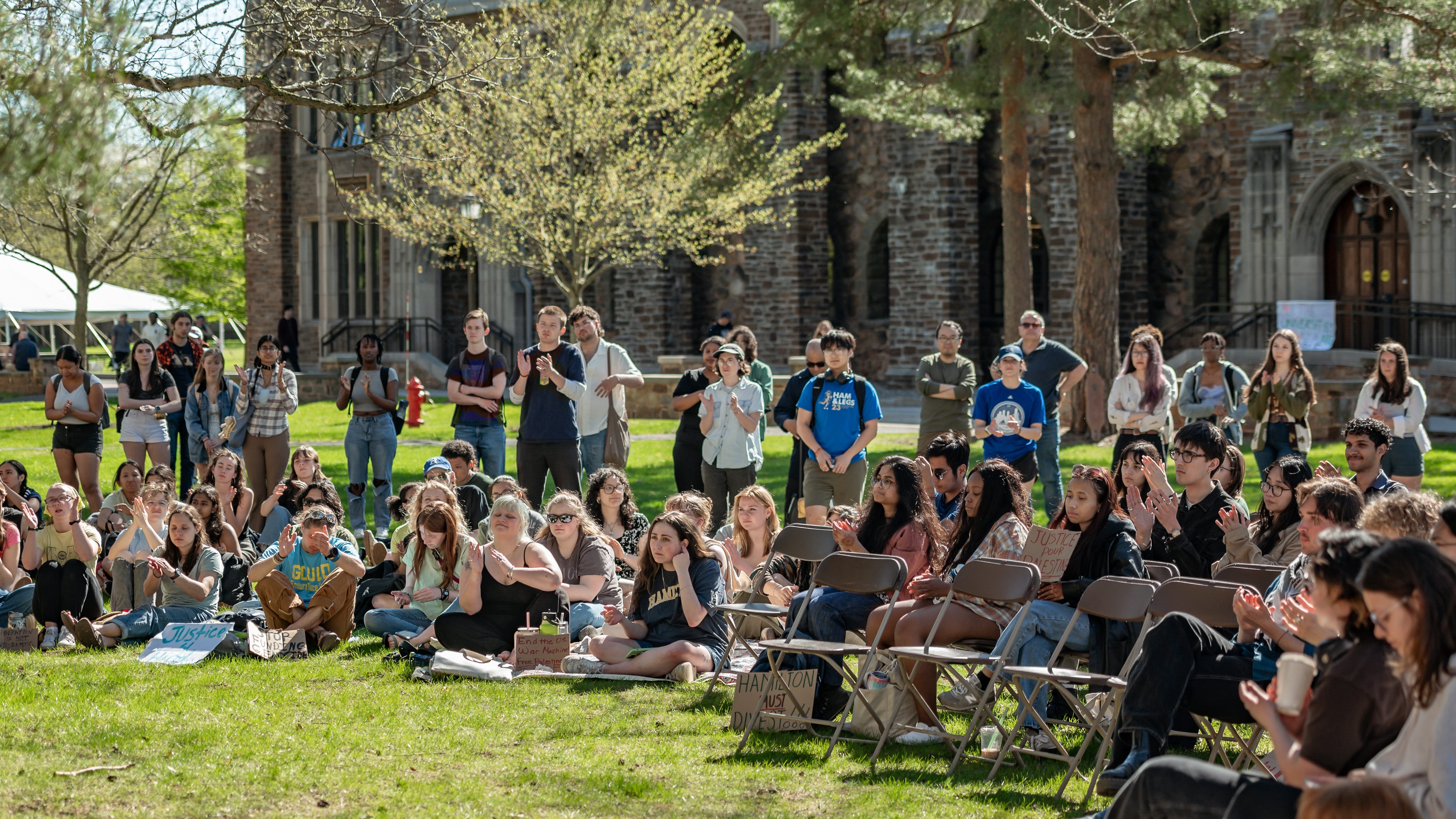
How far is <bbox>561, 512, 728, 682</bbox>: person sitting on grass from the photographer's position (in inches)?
314

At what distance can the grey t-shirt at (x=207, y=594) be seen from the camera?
9156 millimetres

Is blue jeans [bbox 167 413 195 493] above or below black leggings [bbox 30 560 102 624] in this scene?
above

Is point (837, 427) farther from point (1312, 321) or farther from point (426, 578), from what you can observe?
point (1312, 321)

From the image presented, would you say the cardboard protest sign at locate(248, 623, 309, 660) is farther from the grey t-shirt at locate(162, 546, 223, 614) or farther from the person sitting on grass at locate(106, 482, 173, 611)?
the person sitting on grass at locate(106, 482, 173, 611)

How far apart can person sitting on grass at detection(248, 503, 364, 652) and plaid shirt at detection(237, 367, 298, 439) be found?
3.61 meters

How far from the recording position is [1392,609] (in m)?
3.80

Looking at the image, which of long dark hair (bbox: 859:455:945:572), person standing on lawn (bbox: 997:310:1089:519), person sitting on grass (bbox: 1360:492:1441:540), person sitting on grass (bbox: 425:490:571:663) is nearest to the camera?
person sitting on grass (bbox: 1360:492:1441:540)

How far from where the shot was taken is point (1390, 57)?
19.4m

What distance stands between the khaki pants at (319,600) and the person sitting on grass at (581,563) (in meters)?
1.17

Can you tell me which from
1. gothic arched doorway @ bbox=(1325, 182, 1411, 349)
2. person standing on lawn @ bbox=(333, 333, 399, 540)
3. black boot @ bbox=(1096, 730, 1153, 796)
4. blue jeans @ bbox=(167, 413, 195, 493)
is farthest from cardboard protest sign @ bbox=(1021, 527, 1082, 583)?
gothic arched doorway @ bbox=(1325, 182, 1411, 349)

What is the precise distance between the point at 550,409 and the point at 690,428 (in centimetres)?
119

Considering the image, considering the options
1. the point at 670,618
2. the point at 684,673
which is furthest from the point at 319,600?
the point at 684,673

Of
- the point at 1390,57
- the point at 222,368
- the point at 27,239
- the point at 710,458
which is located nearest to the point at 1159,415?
the point at 710,458

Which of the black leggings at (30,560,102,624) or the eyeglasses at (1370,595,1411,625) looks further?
the black leggings at (30,560,102,624)
